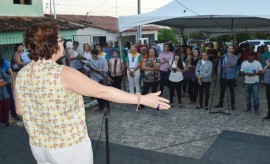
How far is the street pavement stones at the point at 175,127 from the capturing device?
5023 millimetres

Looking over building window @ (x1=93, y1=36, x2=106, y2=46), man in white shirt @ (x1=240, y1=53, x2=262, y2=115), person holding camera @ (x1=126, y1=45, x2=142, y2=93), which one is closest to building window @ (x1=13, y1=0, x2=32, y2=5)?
building window @ (x1=93, y1=36, x2=106, y2=46)

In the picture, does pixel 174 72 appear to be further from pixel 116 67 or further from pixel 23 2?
pixel 23 2

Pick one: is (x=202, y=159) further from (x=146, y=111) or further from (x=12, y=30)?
(x=12, y=30)

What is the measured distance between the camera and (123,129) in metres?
5.96

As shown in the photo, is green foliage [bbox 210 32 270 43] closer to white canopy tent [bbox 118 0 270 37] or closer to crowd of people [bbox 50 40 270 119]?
crowd of people [bbox 50 40 270 119]

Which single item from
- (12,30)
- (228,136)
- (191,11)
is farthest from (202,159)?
(12,30)

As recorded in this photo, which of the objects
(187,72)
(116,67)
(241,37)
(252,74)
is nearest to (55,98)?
(252,74)

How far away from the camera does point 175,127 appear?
600 cm

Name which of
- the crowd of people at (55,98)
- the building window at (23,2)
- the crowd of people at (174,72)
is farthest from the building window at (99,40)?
the crowd of people at (55,98)

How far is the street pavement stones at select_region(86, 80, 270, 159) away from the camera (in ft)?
16.5

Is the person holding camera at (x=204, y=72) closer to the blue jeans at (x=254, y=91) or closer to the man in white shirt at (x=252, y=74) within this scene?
the man in white shirt at (x=252, y=74)

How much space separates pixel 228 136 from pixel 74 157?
4239 millimetres

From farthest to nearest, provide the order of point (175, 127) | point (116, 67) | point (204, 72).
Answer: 1. point (116, 67)
2. point (204, 72)
3. point (175, 127)

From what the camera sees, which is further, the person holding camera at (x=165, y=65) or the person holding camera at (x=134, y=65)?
the person holding camera at (x=165, y=65)
